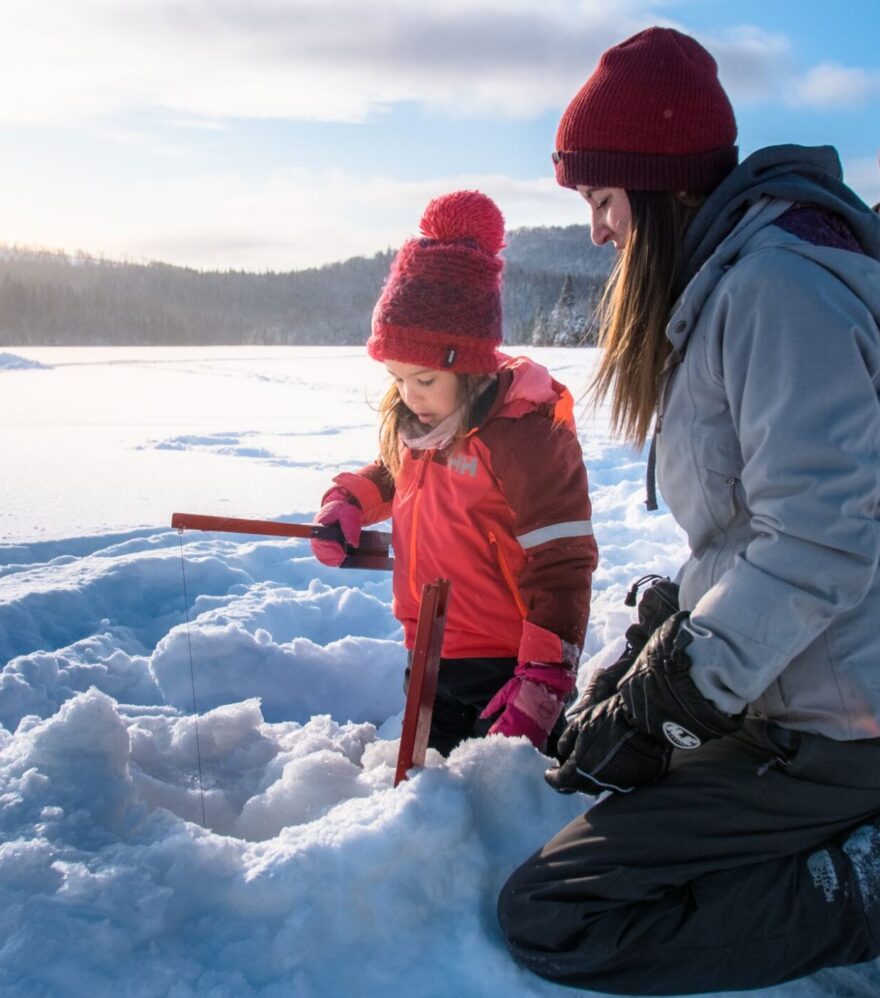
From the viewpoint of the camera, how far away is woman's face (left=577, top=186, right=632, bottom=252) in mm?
1607

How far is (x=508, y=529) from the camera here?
2.33 m

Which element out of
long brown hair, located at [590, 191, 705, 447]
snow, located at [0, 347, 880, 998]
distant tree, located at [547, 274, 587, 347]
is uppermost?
distant tree, located at [547, 274, 587, 347]

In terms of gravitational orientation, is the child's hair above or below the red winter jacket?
above

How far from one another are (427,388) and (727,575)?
114cm

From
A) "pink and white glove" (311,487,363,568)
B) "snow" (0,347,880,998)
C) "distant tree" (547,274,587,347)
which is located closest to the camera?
"snow" (0,347,880,998)

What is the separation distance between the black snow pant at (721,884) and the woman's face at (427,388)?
1155 mm

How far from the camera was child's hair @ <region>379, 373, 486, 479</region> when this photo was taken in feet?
7.49

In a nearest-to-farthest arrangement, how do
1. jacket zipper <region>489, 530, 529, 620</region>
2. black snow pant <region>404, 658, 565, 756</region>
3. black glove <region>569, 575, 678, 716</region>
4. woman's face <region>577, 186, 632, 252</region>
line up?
1. woman's face <region>577, 186, 632, 252</region>
2. black glove <region>569, 575, 678, 716</region>
3. jacket zipper <region>489, 530, 529, 620</region>
4. black snow pant <region>404, 658, 565, 756</region>

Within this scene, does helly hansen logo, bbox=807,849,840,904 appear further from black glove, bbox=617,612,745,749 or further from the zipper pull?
the zipper pull

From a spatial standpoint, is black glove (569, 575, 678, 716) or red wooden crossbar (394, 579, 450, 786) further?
red wooden crossbar (394, 579, 450, 786)

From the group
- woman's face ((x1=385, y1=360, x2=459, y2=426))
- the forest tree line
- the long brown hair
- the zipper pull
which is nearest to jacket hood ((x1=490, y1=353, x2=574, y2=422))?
woman's face ((x1=385, y1=360, x2=459, y2=426))

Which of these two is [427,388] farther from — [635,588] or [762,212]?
[762,212]

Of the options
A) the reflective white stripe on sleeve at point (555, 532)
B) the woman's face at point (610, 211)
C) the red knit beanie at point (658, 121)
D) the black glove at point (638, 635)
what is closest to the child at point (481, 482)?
the reflective white stripe on sleeve at point (555, 532)

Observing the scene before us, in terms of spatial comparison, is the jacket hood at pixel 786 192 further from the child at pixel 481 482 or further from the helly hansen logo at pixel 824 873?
the helly hansen logo at pixel 824 873
